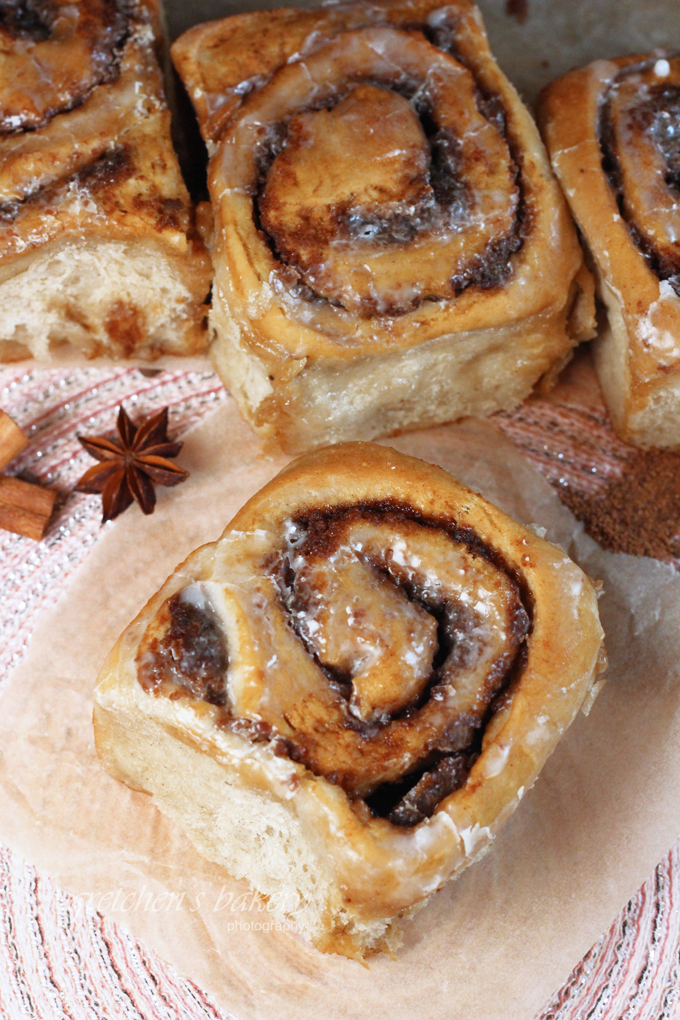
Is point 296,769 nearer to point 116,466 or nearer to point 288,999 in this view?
point 288,999

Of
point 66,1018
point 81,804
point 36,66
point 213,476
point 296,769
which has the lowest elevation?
point 66,1018

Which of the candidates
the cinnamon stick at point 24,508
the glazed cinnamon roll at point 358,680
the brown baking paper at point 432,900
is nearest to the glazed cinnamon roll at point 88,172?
the cinnamon stick at point 24,508

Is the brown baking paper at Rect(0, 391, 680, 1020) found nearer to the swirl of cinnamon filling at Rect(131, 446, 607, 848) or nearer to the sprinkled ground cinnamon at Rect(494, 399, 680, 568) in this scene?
the sprinkled ground cinnamon at Rect(494, 399, 680, 568)

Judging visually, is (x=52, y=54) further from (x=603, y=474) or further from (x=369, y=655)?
(x=603, y=474)

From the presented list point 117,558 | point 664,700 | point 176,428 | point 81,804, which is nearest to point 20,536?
point 117,558

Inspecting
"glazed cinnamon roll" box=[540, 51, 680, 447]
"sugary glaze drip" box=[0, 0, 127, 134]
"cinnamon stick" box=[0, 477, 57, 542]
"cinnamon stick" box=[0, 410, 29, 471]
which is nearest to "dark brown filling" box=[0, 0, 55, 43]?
"sugary glaze drip" box=[0, 0, 127, 134]
